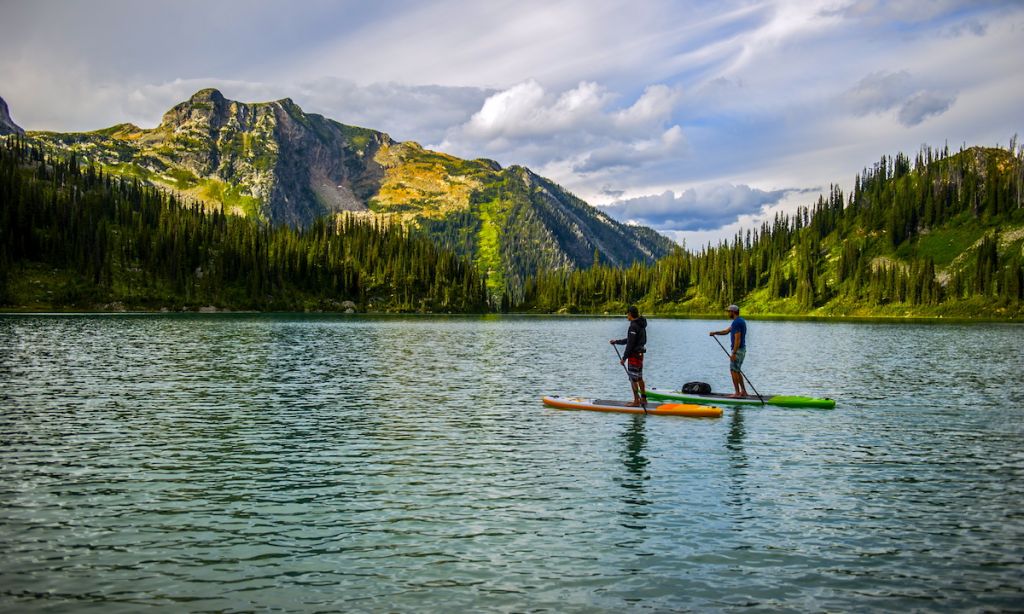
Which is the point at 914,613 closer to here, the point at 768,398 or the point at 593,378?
the point at 768,398

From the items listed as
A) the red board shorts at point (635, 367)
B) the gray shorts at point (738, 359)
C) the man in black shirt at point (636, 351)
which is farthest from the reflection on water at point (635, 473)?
the gray shorts at point (738, 359)

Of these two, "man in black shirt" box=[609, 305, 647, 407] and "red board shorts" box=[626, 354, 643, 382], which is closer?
"man in black shirt" box=[609, 305, 647, 407]

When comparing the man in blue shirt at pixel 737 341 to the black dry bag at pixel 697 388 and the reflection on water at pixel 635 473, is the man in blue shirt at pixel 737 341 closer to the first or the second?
the black dry bag at pixel 697 388

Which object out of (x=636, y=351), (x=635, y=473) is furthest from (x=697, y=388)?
(x=635, y=473)

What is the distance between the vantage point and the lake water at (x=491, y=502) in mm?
14242

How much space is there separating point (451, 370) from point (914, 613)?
5004 centimetres

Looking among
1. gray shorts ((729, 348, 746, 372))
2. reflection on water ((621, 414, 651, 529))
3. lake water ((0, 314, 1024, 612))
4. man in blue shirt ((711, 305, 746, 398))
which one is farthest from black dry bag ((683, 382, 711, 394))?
reflection on water ((621, 414, 651, 529))

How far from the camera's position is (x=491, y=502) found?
813 inches

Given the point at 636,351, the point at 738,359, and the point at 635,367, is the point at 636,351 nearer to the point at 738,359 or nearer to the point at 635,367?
the point at 635,367

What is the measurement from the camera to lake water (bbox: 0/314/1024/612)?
14.2m

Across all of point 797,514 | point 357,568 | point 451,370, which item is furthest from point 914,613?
point 451,370

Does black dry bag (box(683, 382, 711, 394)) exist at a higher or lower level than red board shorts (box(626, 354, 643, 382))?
lower

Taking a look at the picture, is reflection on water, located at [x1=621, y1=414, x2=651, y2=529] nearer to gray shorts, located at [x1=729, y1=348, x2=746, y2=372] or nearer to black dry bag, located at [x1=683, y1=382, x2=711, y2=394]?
black dry bag, located at [x1=683, y1=382, x2=711, y2=394]

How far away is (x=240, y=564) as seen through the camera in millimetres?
15438
